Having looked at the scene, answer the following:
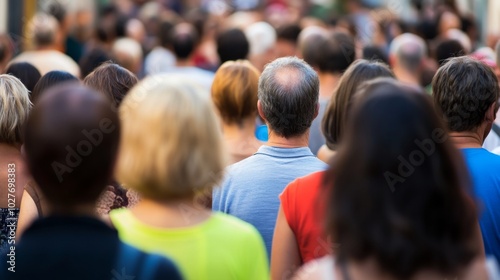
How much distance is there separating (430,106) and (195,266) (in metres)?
0.80

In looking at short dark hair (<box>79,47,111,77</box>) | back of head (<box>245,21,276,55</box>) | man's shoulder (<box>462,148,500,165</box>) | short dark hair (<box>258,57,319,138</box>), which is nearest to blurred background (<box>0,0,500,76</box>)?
back of head (<box>245,21,276,55</box>)

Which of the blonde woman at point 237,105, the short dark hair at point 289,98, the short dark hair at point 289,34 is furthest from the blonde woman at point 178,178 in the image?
the short dark hair at point 289,34

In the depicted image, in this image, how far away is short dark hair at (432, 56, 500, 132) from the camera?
461 centimetres

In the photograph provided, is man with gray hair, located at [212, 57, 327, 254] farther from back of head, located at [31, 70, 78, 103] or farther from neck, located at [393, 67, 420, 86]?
neck, located at [393, 67, 420, 86]

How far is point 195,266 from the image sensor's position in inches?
114

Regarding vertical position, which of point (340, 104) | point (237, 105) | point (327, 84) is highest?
point (340, 104)

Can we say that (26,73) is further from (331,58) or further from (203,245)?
(203,245)

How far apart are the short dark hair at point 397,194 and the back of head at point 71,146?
597mm

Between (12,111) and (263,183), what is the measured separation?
3.97 feet

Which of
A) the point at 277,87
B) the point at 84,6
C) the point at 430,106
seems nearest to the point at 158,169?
the point at 430,106

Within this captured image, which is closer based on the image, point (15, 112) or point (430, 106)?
point (430, 106)

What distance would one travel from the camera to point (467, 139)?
4551mm

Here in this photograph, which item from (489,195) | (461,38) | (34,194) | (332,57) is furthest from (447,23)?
(34,194)

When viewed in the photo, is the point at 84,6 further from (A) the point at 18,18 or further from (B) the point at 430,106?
(B) the point at 430,106
